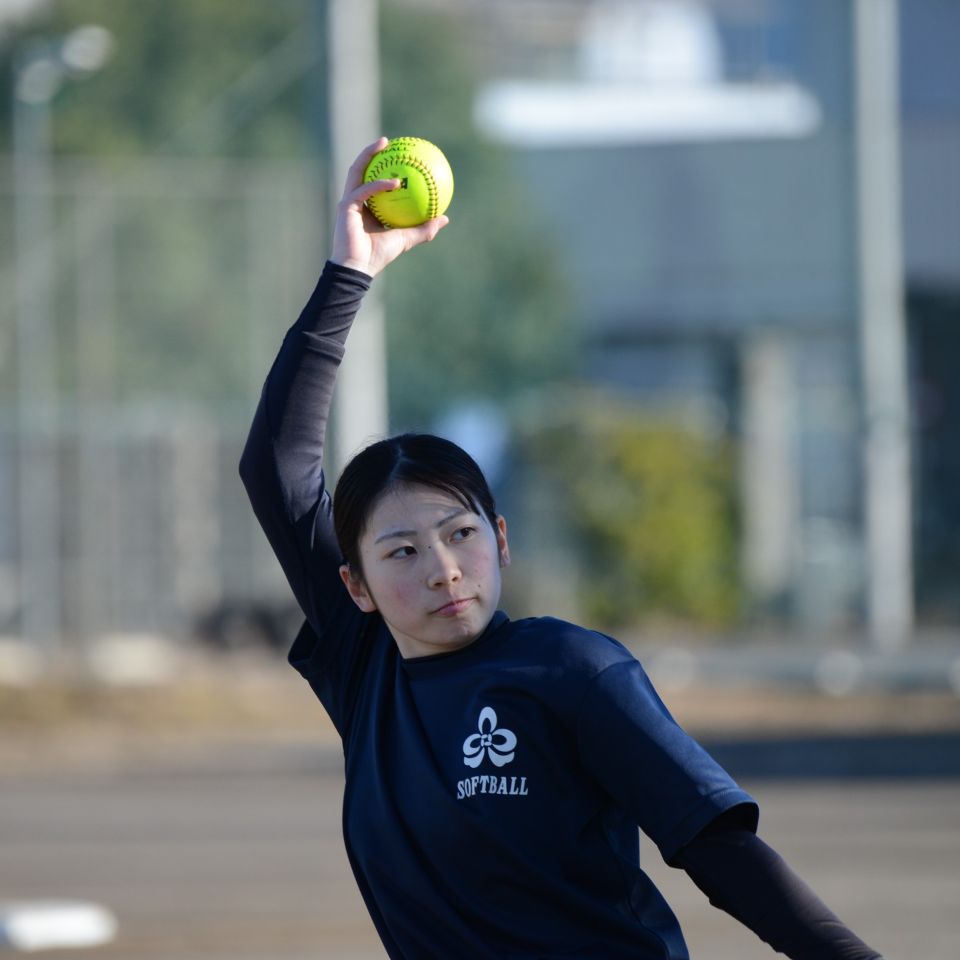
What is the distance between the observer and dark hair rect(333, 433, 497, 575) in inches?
124

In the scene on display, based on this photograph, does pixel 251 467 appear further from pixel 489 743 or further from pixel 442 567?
pixel 489 743

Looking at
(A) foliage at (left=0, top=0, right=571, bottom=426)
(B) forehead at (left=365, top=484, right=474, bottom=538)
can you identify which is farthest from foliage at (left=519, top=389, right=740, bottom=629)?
(B) forehead at (left=365, top=484, right=474, bottom=538)

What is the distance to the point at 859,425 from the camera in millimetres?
21516

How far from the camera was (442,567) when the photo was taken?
309cm

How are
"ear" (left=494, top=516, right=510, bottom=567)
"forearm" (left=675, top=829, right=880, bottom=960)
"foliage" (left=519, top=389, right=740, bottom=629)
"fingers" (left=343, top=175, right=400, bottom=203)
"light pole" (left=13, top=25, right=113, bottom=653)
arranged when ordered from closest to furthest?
1. "forearm" (left=675, top=829, right=880, bottom=960)
2. "ear" (left=494, top=516, right=510, bottom=567)
3. "fingers" (left=343, top=175, right=400, bottom=203)
4. "foliage" (left=519, top=389, right=740, bottom=629)
5. "light pole" (left=13, top=25, right=113, bottom=653)

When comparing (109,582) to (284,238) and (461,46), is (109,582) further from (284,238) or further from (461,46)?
(461,46)

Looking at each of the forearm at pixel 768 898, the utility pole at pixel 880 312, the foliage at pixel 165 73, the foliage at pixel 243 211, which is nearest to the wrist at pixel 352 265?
the forearm at pixel 768 898

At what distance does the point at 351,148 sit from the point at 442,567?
15.5 metres

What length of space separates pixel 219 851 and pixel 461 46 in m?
40.7

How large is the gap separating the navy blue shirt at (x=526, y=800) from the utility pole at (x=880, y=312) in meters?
18.6

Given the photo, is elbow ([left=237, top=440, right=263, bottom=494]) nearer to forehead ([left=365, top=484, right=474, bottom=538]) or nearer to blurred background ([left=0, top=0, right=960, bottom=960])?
forehead ([left=365, top=484, right=474, bottom=538])

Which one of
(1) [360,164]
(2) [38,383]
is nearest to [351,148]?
(2) [38,383]

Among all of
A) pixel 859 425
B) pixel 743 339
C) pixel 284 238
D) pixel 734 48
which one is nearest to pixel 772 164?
pixel 743 339

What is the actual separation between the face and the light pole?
21.9 meters
